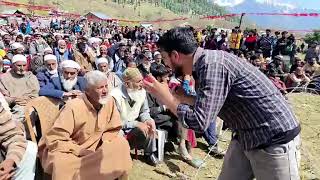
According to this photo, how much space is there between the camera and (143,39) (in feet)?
71.1

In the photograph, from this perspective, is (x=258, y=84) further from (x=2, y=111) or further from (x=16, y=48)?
(x=16, y=48)

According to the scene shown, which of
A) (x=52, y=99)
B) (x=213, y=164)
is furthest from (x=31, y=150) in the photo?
(x=213, y=164)

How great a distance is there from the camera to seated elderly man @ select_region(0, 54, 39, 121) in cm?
526

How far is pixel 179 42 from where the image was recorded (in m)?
2.51

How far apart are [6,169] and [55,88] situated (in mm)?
2409

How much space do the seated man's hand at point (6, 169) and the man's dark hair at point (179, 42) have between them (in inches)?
52.8

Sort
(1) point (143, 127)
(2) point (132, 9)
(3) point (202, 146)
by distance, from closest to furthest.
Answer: (1) point (143, 127) < (3) point (202, 146) < (2) point (132, 9)

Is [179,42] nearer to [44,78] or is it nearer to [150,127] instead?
[150,127]

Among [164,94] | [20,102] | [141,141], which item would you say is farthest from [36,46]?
[164,94]

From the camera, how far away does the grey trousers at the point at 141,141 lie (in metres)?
5.16

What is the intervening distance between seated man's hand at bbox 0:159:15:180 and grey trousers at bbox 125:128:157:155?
2.30 metres

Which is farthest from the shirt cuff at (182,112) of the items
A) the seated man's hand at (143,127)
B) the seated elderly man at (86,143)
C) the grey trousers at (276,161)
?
the seated man's hand at (143,127)

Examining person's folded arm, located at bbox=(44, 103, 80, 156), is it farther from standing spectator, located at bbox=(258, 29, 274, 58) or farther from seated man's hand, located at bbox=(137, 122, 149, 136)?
standing spectator, located at bbox=(258, 29, 274, 58)

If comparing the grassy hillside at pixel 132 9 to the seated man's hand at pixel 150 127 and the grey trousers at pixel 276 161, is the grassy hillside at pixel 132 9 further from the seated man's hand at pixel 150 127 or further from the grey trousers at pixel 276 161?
the grey trousers at pixel 276 161
